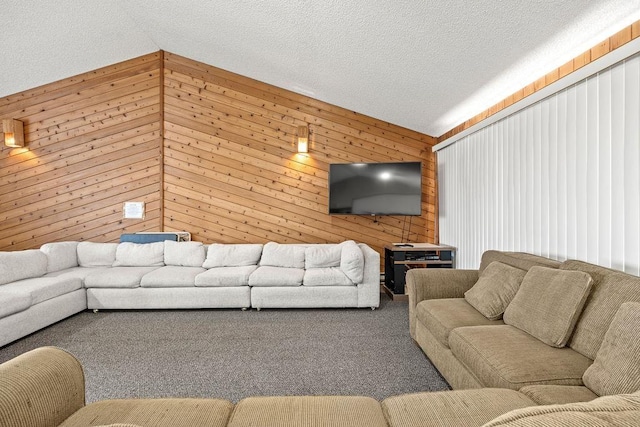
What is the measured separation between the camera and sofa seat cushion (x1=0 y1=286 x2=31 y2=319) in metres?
3.05

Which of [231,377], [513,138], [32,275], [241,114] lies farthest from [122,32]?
[513,138]

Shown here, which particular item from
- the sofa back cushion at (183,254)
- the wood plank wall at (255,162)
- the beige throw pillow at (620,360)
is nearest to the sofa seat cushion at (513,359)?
the beige throw pillow at (620,360)

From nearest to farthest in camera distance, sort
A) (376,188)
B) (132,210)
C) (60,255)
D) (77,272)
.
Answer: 1. (77,272)
2. (60,255)
3. (376,188)
4. (132,210)

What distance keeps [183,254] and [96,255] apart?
119 centimetres

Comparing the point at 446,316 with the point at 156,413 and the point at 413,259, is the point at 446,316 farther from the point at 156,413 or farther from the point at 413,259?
the point at 413,259

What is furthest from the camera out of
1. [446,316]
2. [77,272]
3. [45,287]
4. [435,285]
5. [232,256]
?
[232,256]

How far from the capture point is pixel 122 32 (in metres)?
4.79

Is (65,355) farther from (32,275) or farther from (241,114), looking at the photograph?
(241,114)

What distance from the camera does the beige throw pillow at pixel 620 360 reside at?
1348 mm

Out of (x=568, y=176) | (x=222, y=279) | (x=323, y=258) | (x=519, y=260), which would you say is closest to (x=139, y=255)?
(x=222, y=279)

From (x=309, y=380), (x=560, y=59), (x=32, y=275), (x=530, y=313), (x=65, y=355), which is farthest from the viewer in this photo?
(x=32, y=275)

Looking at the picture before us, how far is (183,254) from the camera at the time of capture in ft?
15.4

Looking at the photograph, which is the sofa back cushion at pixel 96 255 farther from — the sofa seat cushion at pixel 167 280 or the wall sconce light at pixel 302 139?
the wall sconce light at pixel 302 139

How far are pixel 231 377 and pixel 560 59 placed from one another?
3.38 meters
